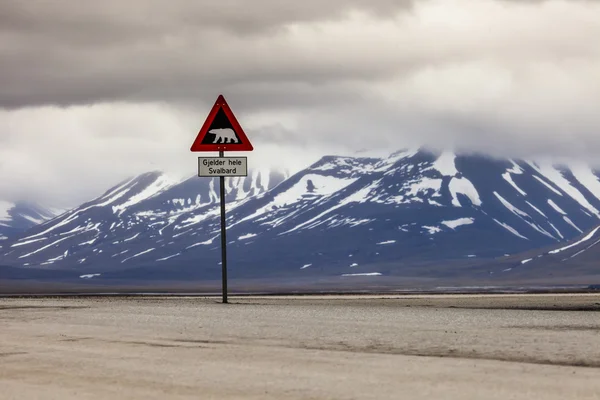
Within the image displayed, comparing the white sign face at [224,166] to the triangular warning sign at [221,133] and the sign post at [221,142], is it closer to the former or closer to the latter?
the sign post at [221,142]

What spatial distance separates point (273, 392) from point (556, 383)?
2.80 m

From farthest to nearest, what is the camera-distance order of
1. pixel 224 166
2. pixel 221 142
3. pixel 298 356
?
pixel 224 166
pixel 221 142
pixel 298 356

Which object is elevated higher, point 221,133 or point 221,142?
point 221,133

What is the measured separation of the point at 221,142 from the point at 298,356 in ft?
48.0

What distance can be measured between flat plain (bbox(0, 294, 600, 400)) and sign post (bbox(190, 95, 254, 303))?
19.1 feet

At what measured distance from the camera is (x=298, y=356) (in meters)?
15.2

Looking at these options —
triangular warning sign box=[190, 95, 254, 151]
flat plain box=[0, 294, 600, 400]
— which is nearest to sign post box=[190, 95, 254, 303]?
triangular warning sign box=[190, 95, 254, 151]

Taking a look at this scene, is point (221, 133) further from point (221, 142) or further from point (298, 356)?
point (298, 356)

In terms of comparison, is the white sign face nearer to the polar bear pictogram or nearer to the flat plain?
the polar bear pictogram

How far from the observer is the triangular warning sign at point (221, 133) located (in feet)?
94.5

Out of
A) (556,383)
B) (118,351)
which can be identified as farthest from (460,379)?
(118,351)

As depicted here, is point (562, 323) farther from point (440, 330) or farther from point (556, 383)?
point (556, 383)

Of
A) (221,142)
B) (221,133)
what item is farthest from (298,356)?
(221,142)

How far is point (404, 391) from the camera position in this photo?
455 inches
